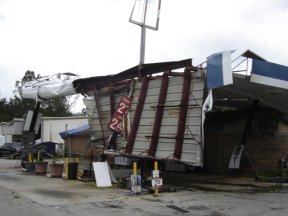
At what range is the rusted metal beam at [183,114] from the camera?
51.6 feet

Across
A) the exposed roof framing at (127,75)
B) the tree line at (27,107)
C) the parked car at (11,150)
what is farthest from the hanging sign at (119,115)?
the tree line at (27,107)

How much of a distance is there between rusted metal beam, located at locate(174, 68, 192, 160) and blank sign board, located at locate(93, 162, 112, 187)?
2.86m

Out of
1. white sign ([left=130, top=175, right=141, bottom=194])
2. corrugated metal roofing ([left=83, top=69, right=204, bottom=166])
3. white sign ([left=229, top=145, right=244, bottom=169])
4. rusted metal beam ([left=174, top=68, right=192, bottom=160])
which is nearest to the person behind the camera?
white sign ([left=130, top=175, right=141, bottom=194])

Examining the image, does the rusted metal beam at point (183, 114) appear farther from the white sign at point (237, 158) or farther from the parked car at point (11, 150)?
the parked car at point (11, 150)

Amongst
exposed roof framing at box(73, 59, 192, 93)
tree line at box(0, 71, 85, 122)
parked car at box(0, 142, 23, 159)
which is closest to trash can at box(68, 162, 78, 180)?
exposed roof framing at box(73, 59, 192, 93)

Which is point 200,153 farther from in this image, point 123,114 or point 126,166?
point 126,166

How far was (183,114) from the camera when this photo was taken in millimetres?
15812

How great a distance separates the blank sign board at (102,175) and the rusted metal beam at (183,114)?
9.39 ft

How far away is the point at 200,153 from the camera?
15109 millimetres

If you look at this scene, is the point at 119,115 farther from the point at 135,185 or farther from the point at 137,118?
the point at 135,185

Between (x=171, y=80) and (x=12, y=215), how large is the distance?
7.98 meters

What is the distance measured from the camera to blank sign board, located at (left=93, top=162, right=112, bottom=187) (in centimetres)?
1678

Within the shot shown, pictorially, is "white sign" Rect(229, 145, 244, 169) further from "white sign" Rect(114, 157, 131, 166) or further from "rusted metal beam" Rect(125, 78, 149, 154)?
"rusted metal beam" Rect(125, 78, 149, 154)

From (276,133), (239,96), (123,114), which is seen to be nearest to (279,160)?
(276,133)
